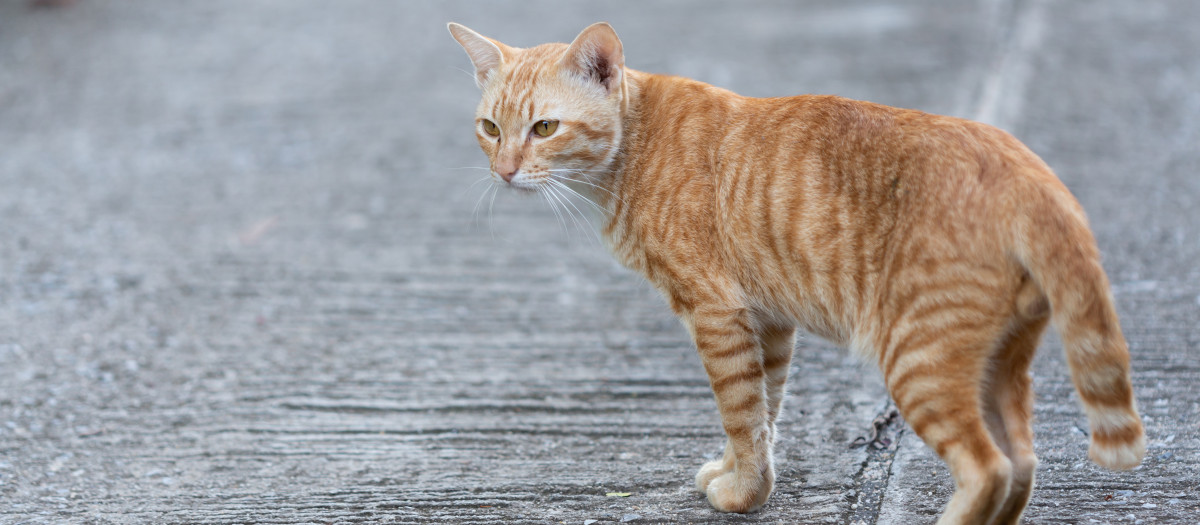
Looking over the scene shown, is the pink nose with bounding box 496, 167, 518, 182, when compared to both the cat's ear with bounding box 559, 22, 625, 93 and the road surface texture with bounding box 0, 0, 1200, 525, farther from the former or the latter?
the road surface texture with bounding box 0, 0, 1200, 525

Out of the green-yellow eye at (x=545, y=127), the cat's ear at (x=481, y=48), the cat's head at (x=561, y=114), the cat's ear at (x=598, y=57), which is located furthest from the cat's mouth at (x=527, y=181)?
the cat's ear at (x=481, y=48)

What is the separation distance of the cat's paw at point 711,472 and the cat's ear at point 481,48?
4.55 ft

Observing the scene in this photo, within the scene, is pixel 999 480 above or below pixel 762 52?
below

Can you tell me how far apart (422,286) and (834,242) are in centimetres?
284

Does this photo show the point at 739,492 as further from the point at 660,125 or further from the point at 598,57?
the point at 598,57

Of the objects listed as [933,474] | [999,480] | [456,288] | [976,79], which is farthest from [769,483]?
[976,79]

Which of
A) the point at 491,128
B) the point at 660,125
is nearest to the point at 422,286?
the point at 491,128

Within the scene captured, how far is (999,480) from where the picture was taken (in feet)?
7.15

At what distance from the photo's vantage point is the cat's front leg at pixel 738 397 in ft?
8.61

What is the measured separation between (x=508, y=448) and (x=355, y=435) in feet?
1.87

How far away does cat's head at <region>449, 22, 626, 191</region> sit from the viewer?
9.40ft

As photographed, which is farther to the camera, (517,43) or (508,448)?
(517,43)

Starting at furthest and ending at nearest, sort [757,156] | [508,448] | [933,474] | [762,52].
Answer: [762,52]
[508,448]
[933,474]
[757,156]

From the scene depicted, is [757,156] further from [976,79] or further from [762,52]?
[762,52]
